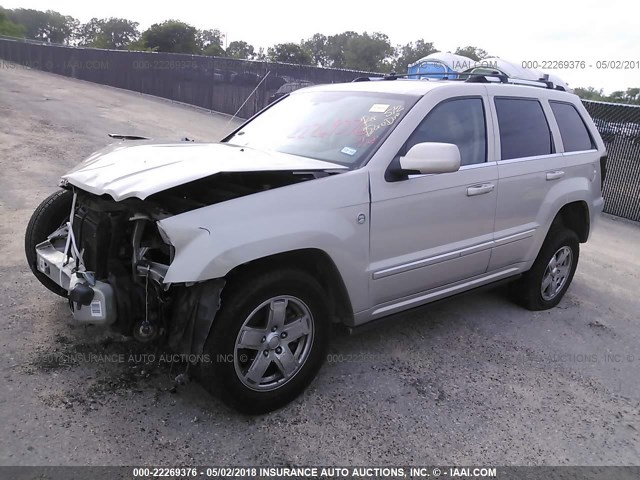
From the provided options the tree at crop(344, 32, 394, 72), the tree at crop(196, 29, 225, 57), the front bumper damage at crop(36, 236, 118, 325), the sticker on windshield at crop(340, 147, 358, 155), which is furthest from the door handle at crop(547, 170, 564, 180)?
the tree at crop(344, 32, 394, 72)

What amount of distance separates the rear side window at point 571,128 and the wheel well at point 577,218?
532mm

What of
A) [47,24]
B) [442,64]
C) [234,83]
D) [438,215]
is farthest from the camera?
[47,24]

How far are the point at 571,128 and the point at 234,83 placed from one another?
580 inches

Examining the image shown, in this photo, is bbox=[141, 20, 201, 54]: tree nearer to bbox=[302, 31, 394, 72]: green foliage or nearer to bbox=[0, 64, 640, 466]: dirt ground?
bbox=[302, 31, 394, 72]: green foliage

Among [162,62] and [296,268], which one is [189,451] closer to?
[296,268]

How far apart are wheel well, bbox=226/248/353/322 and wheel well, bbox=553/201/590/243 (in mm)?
2737

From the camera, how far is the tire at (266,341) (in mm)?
2768

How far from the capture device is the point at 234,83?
59.2ft

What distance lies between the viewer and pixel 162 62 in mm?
21375

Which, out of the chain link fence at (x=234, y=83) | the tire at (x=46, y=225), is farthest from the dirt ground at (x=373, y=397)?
the chain link fence at (x=234, y=83)

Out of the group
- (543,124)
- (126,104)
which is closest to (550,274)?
(543,124)

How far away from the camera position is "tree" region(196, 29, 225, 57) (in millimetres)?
67875

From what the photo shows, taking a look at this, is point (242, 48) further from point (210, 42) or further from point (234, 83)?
point (234, 83)

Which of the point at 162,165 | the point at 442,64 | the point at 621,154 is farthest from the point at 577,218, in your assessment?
the point at 442,64
